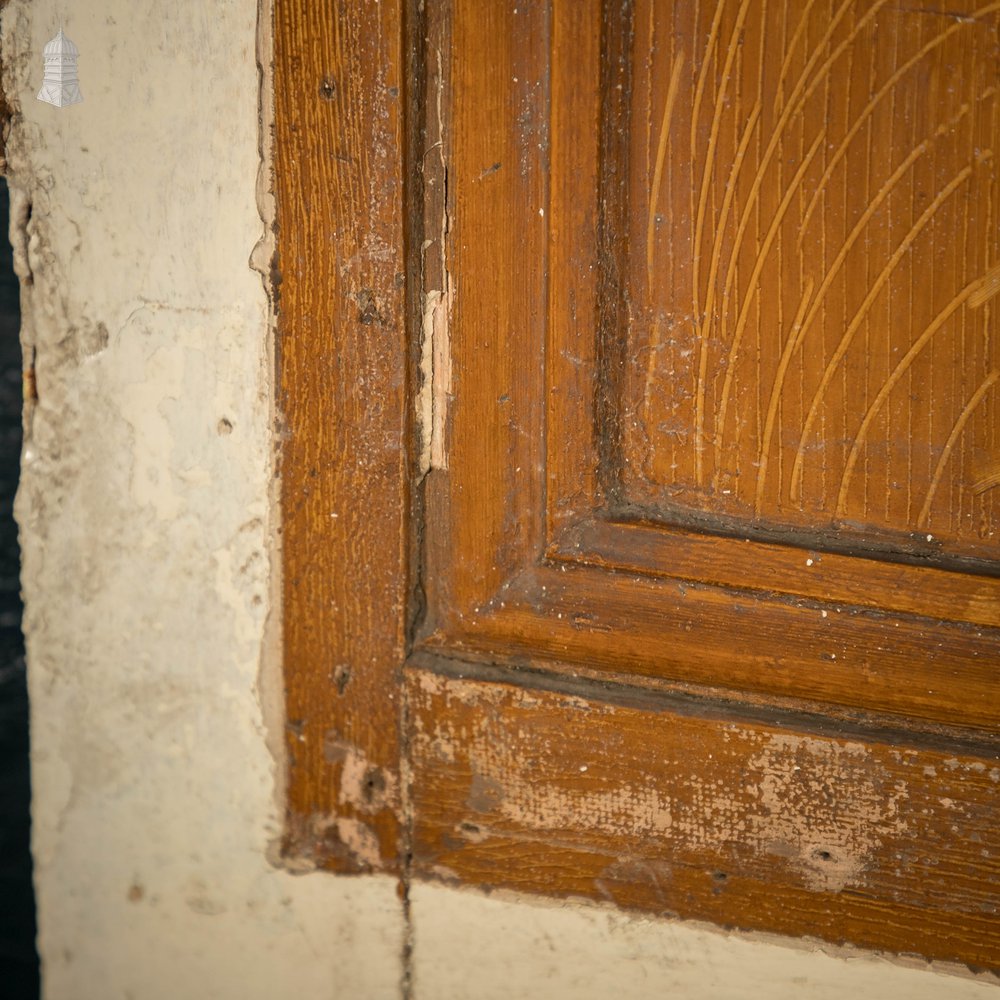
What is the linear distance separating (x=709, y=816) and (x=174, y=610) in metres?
0.61

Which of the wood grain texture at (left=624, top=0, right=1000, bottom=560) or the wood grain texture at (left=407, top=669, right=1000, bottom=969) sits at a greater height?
the wood grain texture at (left=624, top=0, right=1000, bottom=560)

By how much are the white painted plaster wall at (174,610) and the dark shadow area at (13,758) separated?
8.8 inches

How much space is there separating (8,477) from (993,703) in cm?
119

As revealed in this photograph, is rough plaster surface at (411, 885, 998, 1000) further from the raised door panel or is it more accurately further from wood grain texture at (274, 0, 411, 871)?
the raised door panel

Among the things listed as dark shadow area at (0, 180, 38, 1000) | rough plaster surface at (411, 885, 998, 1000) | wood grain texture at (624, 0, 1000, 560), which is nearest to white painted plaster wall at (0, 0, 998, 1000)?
rough plaster surface at (411, 885, 998, 1000)

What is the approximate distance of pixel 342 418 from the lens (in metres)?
0.90

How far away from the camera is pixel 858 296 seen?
0.77 m

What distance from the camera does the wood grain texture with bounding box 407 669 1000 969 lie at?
0.83 m

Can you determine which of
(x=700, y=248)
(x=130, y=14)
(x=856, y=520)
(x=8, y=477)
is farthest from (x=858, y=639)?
(x=8, y=477)

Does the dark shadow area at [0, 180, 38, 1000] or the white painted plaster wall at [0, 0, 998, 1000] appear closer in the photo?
the white painted plaster wall at [0, 0, 998, 1000]

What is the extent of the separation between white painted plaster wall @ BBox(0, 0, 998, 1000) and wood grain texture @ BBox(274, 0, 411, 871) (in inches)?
1.4

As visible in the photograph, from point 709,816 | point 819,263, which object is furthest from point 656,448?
point 709,816

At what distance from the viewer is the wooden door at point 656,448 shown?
758 mm

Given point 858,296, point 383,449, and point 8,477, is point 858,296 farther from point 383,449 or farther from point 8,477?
point 8,477
